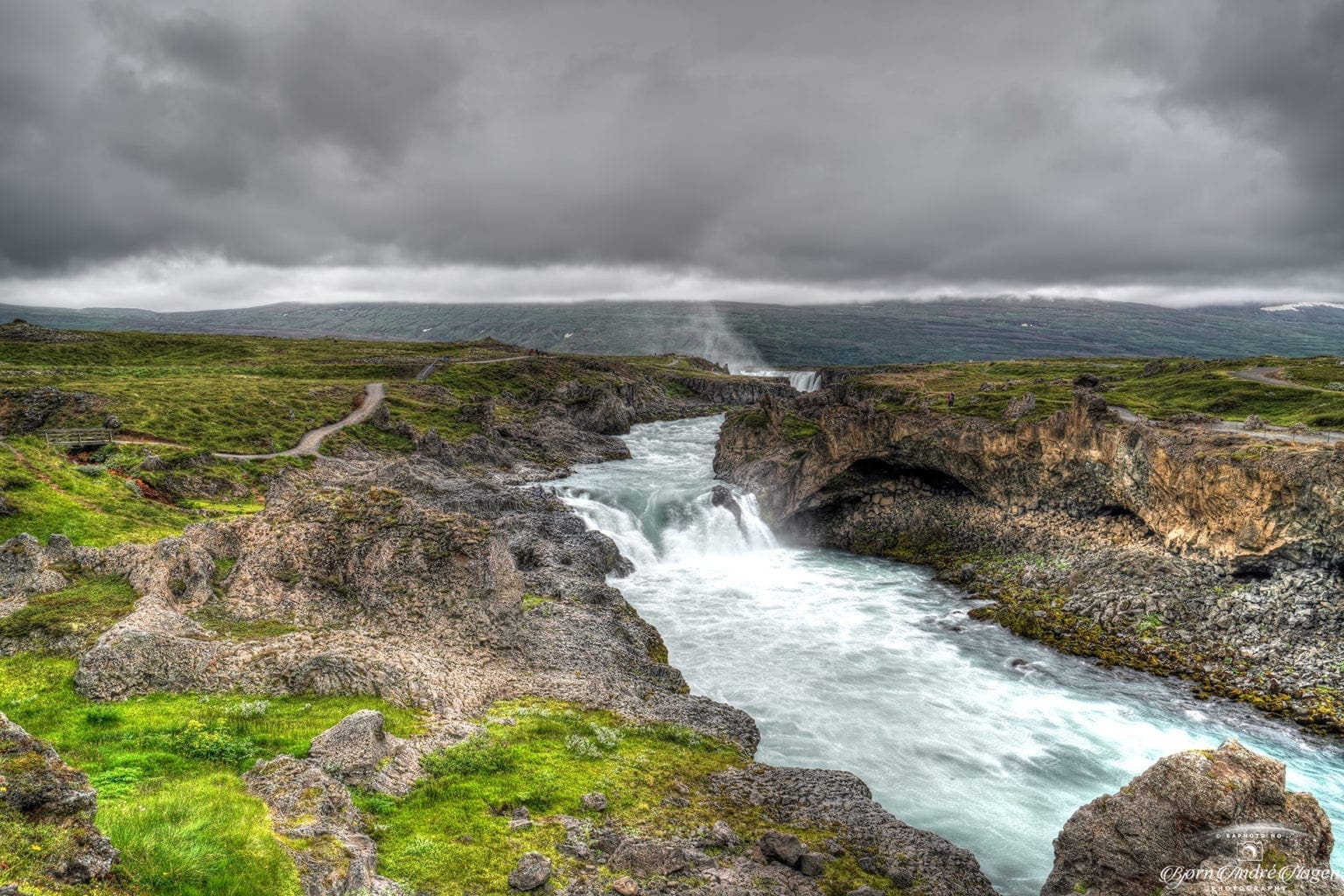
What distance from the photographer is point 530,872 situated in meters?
12.4

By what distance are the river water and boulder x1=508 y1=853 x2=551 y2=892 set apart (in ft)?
43.5

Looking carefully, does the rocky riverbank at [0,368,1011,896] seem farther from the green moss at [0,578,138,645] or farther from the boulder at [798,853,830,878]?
the green moss at [0,578,138,645]

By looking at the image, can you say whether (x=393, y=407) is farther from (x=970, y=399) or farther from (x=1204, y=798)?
(x=1204, y=798)

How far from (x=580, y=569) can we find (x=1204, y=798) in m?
30.2

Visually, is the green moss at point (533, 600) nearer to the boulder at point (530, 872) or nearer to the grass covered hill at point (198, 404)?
the boulder at point (530, 872)

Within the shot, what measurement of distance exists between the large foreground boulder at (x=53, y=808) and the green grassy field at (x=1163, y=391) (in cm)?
5397

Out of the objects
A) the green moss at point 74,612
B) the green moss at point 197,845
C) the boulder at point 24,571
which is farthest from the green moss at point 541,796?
the boulder at point 24,571

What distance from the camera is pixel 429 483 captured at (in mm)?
52312

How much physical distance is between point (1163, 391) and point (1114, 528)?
56074 millimetres

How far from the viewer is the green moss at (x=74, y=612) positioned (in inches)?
711

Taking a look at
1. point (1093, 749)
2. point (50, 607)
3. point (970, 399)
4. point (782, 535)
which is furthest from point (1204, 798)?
point (970, 399)

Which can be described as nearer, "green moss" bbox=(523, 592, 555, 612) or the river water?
the river water

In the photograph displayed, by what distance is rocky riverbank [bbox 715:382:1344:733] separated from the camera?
31250mm

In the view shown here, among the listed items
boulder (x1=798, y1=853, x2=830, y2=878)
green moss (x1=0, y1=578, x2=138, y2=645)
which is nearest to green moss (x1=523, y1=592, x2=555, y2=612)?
green moss (x1=0, y1=578, x2=138, y2=645)
